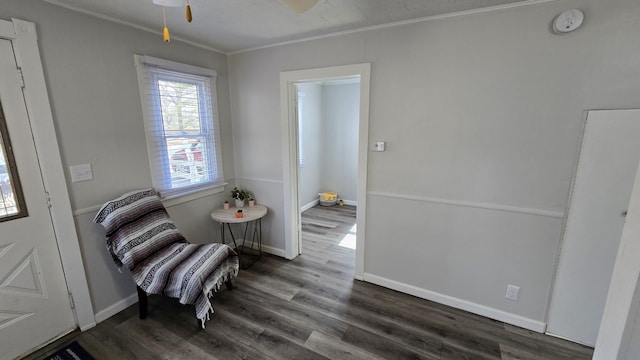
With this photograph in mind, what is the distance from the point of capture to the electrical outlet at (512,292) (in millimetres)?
2119

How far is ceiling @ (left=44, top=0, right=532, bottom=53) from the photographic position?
71.6 inches

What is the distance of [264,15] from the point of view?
2010 mm

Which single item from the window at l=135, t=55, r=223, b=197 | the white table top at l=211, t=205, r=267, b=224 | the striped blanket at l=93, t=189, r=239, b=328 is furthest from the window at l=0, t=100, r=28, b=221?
the white table top at l=211, t=205, r=267, b=224

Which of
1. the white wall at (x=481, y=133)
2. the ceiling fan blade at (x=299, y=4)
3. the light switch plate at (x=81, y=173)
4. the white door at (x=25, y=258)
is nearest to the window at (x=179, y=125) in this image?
the light switch plate at (x=81, y=173)

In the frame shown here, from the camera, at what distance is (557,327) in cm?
202

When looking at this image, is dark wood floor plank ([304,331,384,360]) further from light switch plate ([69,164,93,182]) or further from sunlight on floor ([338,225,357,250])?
light switch plate ([69,164,93,182])

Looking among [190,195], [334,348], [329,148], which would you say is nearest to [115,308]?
[190,195]

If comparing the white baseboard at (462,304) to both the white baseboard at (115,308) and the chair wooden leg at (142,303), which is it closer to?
the chair wooden leg at (142,303)

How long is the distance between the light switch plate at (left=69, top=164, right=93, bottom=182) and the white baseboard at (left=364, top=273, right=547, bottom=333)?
260 cm

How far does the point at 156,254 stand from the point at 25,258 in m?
0.77

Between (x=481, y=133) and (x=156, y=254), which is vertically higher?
(x=481, y=133)

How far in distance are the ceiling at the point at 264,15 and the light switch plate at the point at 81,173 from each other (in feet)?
3.65

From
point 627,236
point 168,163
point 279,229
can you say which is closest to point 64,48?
point 168,163

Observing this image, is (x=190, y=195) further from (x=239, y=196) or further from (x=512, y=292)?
(x=512, y=292)
